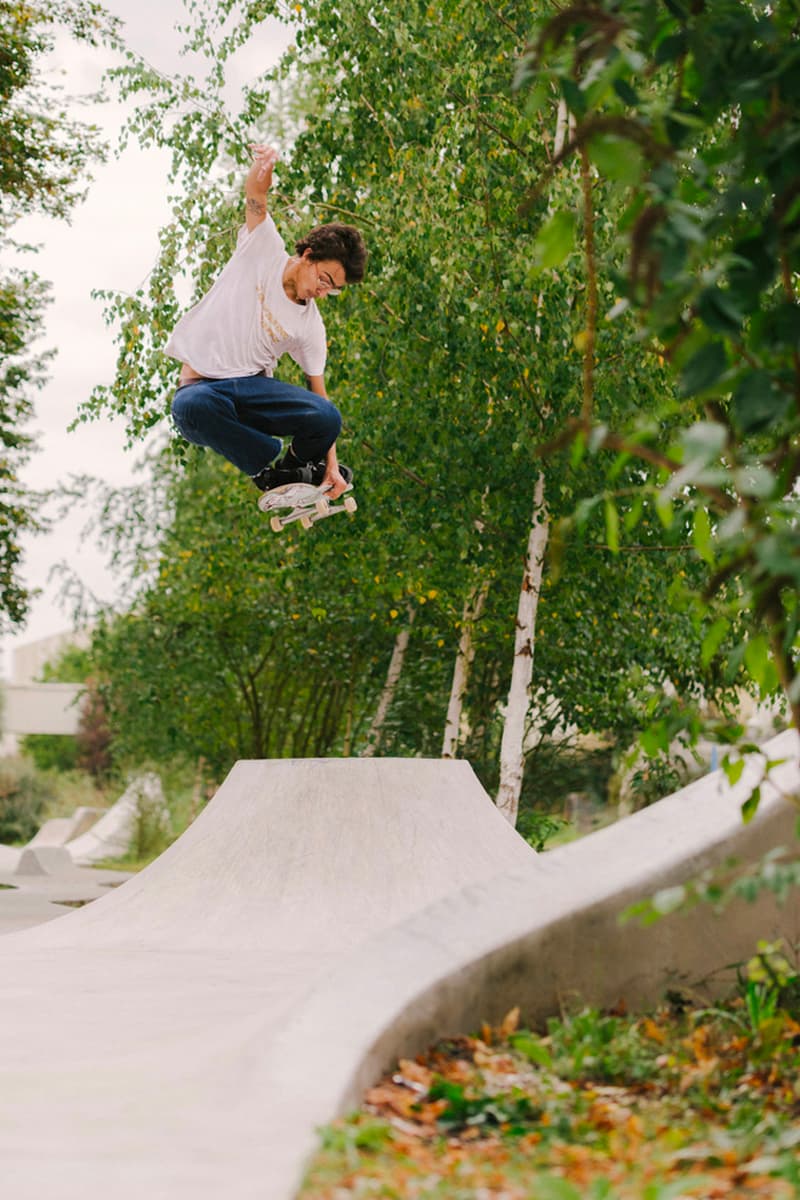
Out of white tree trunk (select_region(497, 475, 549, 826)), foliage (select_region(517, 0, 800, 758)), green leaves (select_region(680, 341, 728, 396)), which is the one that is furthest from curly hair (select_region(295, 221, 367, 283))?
white tree trunk (select_region(497, 475, 549, 826))

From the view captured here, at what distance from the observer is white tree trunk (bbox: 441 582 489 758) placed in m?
12.4

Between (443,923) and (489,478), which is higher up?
(489,478)

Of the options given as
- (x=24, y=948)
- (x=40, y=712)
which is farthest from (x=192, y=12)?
(x=40, y=712)

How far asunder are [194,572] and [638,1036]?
1203 centimetres

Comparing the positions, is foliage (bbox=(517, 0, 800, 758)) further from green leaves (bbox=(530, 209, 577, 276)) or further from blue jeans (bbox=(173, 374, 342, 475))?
blue jeans (bbox=(173, 374, 342, 475))

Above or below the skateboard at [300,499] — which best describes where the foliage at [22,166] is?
above

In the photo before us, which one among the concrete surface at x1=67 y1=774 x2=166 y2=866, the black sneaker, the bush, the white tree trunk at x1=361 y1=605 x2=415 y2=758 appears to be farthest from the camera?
the bush

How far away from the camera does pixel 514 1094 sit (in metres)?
2.97

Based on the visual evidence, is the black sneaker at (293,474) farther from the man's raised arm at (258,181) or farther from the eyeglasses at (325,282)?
the man's raised arm at (258,181)

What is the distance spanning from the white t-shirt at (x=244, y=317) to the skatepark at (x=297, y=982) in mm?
2824

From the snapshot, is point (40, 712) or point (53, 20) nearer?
point (53, 20)

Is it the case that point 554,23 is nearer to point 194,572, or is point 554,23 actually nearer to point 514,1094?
point 514,1094

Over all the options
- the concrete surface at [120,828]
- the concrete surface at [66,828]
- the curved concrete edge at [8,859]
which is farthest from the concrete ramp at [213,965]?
the concrete surface at [66,828]

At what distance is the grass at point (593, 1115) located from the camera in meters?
2.36
